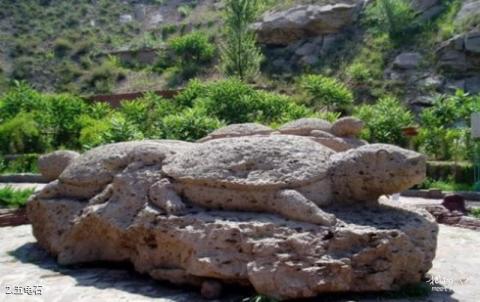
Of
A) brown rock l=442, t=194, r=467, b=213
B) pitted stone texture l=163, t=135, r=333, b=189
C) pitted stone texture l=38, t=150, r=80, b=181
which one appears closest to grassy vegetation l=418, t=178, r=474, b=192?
brown rock l=442, t=194, r=467, b=213

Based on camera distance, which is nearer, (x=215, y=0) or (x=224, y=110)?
(x=224, y=110)

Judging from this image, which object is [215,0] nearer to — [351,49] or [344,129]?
[351,49]

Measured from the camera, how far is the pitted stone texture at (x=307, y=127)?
849 centimetres

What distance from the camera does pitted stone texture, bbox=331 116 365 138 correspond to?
802 cm

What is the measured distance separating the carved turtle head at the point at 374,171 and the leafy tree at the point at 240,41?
20.7 m

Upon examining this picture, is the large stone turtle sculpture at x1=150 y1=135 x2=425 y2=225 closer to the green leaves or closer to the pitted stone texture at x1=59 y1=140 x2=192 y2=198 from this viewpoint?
the pitted stone texture at x1=59 y1=140 x2=192 y2=198

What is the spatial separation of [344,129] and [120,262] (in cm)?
402

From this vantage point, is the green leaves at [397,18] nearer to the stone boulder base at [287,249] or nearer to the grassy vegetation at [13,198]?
the grassy vegetation at [13,198]

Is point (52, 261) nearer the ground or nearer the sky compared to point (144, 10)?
nearer the ground

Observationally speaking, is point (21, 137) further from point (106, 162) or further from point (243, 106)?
point (106, 162)

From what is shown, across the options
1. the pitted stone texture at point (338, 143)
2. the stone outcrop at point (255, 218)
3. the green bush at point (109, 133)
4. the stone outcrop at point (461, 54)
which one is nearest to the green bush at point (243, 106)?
the green bush at point (109, 133)

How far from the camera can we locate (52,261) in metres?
5.71

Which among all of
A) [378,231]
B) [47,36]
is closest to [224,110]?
[378,231]

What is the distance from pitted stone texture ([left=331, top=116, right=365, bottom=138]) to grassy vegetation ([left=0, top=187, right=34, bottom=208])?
4829 mm
